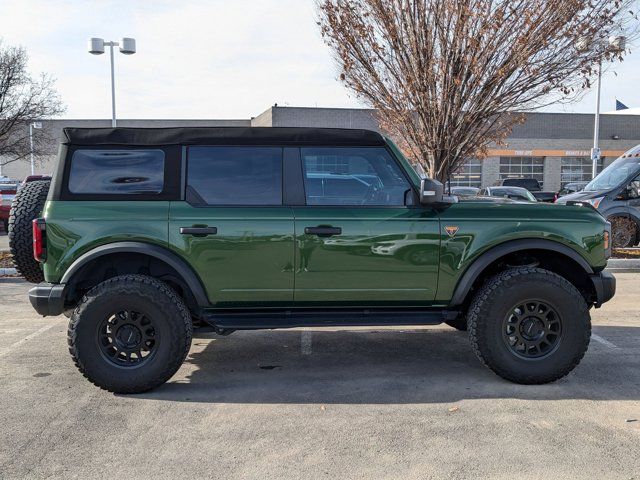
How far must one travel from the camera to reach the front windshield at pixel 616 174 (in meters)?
12.2

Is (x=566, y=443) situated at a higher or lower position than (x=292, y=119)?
lower

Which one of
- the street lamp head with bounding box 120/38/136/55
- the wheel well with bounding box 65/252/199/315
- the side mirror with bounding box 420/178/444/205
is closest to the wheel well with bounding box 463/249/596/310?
the side mirror with bounding box 420/178/444/205

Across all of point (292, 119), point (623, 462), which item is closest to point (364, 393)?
point (623, 462)

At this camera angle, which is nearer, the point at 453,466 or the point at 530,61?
the point at 453,466

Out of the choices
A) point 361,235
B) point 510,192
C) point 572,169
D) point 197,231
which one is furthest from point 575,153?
point 197,231

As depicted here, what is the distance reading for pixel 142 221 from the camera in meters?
4.40

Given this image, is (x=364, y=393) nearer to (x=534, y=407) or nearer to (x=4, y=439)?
(x=534, y=407)

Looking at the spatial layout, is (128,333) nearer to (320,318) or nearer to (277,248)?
(277,248)

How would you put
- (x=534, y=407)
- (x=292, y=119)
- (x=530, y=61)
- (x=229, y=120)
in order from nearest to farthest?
1. (x=534, y=407)
2. (x=530, y=61)
3. (x=292, y=119)
4. (x=229, y=120)

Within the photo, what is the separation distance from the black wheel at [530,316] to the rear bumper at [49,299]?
312 cm

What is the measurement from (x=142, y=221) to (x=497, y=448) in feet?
9.54

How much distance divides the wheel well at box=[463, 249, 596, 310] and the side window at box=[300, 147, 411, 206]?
3.22 ft

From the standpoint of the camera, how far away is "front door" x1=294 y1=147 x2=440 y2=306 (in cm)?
446

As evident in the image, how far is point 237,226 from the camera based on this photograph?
4.42m
